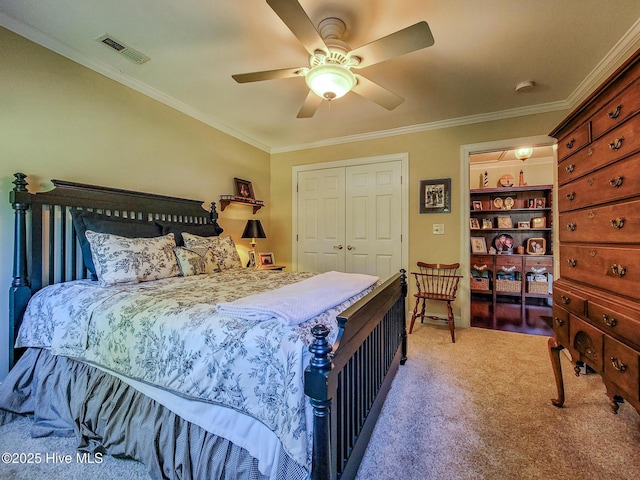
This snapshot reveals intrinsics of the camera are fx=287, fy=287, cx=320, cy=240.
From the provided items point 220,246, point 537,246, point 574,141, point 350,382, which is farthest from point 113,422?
point 537,246

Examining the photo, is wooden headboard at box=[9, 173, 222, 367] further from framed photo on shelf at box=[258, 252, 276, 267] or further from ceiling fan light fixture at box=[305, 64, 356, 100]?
ceiling fan light fixture at box=[305, 64, 356, 100]

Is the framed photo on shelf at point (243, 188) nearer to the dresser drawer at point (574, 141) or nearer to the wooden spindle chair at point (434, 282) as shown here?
the wooden spindle chair at point (434, 282)

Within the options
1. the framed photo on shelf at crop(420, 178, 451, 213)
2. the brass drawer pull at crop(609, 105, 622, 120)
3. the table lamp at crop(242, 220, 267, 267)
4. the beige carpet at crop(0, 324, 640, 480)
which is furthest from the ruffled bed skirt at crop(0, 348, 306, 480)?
the framed photo on shelf at crop(420, 178, 451, 213)

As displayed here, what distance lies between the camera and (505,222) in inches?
181

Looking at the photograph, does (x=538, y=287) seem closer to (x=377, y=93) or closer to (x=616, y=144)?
(x=616, y=144)

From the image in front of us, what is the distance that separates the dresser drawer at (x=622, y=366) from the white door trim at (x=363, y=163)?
8.27ft

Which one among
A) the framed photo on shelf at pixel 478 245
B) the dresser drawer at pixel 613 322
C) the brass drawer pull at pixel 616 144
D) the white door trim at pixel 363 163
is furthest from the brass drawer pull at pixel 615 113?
the framed photo on shelf at pixel 478 245

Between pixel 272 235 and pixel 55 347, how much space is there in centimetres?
314

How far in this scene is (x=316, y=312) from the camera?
131cm

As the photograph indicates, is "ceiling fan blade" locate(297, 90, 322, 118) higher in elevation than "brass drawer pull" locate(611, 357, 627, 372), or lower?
higher

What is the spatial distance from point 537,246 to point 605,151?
3.71m

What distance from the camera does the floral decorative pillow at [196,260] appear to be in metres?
2.40

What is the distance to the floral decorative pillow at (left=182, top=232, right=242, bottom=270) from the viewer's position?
8.82 feet

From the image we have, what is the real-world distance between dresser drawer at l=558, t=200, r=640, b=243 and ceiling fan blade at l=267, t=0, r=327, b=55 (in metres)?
1.67
